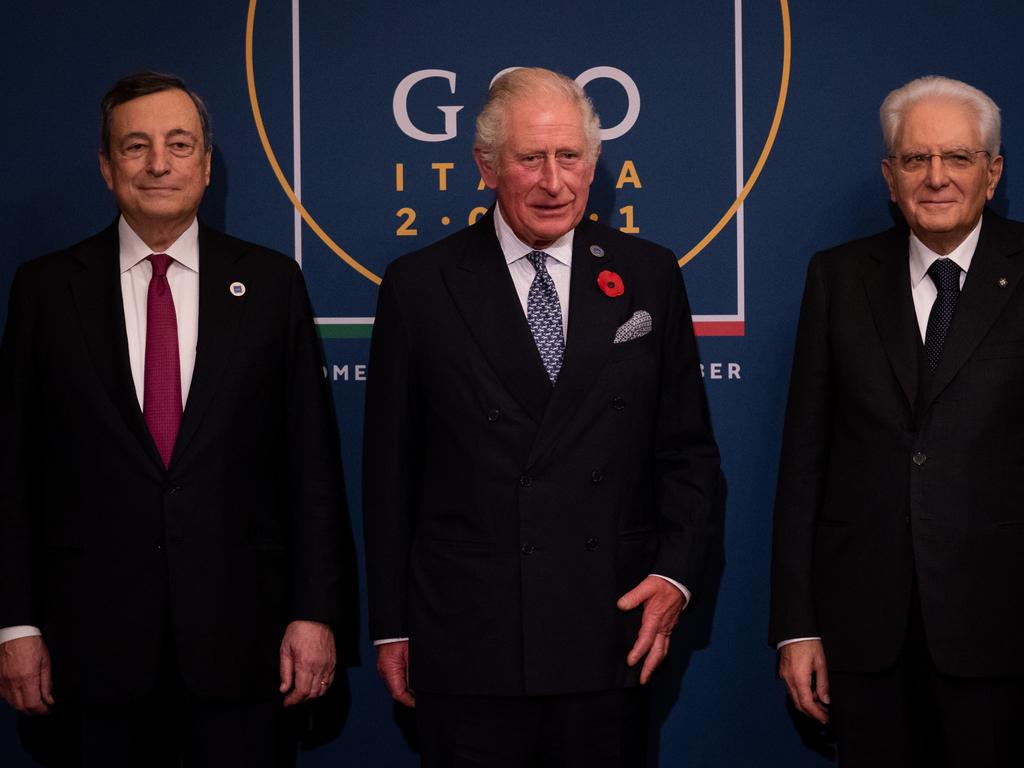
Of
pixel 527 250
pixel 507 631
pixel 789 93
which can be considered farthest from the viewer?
pixel 789 93

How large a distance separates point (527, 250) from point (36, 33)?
4.93 ft

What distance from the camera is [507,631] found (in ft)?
8.29

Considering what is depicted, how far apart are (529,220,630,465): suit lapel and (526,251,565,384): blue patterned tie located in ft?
0.11

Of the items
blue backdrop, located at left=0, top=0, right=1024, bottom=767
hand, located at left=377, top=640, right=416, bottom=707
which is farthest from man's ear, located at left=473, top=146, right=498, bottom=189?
hand, located at left=377, top=640, right=416, bottom=707

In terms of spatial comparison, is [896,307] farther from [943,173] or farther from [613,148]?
[613,148]

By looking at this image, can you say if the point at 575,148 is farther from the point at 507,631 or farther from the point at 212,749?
the point at 212,749

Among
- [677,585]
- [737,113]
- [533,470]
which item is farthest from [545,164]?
[677,585]

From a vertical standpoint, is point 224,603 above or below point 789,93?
below

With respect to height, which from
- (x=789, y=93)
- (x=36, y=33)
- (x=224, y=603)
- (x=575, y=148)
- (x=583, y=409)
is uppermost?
(x=36, y=33)

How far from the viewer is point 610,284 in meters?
2.64

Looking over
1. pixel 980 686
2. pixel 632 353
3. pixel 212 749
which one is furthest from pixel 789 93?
pixel 212 749

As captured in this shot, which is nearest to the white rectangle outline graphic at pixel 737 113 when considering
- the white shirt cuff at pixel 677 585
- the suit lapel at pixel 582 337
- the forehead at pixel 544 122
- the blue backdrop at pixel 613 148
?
the blue backdrop at pixel 613 148

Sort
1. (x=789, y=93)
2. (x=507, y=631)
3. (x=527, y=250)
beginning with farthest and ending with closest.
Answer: (x=789, y=93) → (x=527, y=250) → (x=507, y=631)

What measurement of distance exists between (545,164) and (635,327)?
14.6 inches
